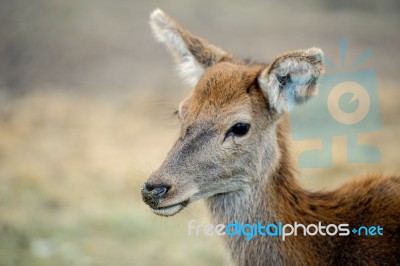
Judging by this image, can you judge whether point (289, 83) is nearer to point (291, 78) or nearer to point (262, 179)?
point (291, 78)

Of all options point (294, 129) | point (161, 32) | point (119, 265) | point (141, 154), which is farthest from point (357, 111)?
point (161, 32)

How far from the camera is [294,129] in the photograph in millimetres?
11578

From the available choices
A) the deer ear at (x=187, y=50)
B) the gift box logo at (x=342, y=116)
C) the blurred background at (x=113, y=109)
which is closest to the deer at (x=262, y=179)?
the deer ear at (x=187, y=50)

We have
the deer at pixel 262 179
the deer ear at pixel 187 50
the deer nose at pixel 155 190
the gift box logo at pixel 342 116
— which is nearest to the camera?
the deer nose at pixel 155 190

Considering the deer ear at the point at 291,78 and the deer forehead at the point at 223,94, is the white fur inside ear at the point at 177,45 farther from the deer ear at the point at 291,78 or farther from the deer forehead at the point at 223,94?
the deer ear at the point at 291,78

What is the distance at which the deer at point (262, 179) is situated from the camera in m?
4.95

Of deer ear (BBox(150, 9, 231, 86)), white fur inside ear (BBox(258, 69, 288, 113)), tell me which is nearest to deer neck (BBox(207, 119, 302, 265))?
Result: white fur inside ear (BBox(258, 69, 288, 113))

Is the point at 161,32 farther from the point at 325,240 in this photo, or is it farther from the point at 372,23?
the point at 372,23

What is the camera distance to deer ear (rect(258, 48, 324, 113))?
15.8 feet

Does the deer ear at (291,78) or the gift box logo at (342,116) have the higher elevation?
the gift box logo at (342,116)

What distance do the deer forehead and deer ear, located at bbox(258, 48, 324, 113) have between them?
0.15m

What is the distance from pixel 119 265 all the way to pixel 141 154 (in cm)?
353

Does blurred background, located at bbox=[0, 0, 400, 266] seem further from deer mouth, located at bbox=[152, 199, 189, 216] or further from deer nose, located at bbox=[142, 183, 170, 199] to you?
deer nose, located at bbox=[142, 183, 170, 199]

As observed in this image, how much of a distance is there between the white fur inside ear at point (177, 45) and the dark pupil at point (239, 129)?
3.09 ft
